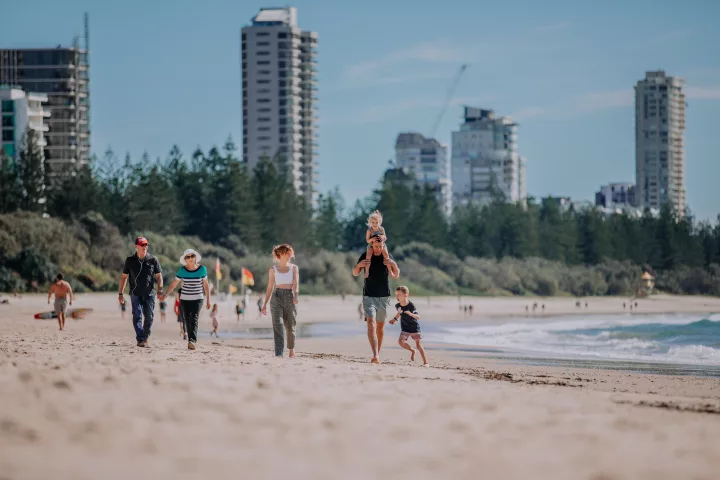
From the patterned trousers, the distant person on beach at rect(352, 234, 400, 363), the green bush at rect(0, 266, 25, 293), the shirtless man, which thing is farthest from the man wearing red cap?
the green bush at rect(0, 266, 25, 293)

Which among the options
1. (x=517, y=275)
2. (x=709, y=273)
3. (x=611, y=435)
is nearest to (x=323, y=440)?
(x=611, y=435)

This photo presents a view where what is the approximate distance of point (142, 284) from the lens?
16094 mm

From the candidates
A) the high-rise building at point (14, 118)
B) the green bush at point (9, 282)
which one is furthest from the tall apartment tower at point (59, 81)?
the green bush at point (9, 282)

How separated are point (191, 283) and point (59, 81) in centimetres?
11207

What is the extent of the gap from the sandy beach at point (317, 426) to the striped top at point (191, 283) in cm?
289

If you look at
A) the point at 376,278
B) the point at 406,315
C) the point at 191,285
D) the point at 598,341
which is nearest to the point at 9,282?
the point at 598,341

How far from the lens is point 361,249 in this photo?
364 feet

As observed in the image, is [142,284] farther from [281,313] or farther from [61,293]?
[61,293]

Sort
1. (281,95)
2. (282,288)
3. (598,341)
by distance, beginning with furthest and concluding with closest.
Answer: (281,95)
(598,341)
(282,288)

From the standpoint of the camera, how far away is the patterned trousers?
14.7 meters

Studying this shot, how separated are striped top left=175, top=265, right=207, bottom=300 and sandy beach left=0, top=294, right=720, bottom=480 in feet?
9.47

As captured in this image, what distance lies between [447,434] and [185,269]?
8.22m

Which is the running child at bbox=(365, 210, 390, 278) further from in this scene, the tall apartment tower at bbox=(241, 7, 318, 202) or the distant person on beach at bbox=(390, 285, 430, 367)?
the tall apartment tower at bbox=(241, 7, 318, 202)

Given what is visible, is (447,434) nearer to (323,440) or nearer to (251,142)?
(323,440)
